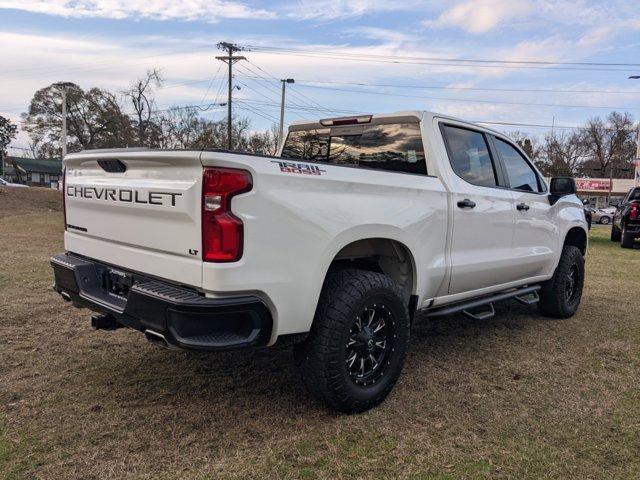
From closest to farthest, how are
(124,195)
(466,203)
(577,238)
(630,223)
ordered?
(124,195)
(466,203)
(577,238)
(630,223)

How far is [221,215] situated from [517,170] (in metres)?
3.50

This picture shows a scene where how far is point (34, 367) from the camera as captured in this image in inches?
154

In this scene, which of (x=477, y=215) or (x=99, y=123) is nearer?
(x=477, y=215)

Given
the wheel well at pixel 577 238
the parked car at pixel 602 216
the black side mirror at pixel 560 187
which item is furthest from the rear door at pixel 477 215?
the parked car at pixel 602 216

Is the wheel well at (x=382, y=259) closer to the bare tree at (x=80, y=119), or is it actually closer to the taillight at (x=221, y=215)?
the taillight at (x=221, y=215)

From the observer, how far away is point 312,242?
9.68 feet

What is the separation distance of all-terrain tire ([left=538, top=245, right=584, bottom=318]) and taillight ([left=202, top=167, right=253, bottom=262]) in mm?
4265

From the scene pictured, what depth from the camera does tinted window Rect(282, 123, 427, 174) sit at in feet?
13.5

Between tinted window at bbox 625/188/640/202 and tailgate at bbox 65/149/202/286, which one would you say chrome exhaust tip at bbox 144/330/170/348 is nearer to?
tailgate at bbox 65/149/202/286

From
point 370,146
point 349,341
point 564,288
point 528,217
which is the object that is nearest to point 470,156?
point 370,146

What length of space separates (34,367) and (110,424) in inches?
47.7

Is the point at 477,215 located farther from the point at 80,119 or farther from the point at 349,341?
the point at 80,119

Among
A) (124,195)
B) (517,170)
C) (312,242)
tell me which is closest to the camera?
(312,242)

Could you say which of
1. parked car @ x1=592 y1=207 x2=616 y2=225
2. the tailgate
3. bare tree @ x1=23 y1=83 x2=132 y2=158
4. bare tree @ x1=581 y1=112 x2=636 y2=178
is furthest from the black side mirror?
bare tree @ x1=581 y1=112 x2=636 y2=178
